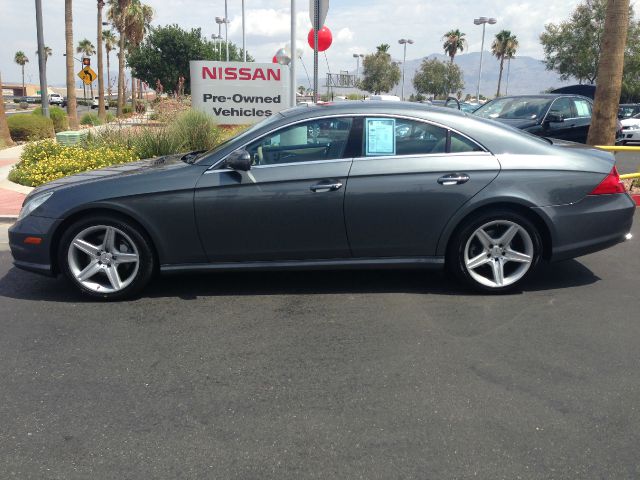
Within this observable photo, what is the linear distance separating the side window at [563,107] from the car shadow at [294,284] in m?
7.11

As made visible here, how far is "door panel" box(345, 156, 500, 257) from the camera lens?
4.85 m

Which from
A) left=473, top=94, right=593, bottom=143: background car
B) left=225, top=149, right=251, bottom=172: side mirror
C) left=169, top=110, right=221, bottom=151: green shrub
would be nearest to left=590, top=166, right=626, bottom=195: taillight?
left=225, top=149, right=251, bottom=172: side mirror

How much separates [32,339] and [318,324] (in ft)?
6.51

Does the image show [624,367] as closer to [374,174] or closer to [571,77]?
[374,174]

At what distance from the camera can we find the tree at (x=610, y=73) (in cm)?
917

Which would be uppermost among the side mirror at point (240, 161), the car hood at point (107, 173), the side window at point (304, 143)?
the side window at point (304, 143)

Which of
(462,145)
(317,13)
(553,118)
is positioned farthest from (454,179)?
(553,118)

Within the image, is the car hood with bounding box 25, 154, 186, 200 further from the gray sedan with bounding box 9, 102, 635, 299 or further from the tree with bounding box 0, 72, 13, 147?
the tree with bounding box 0, 72, 13, 147

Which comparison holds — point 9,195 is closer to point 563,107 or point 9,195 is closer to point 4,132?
point 4,132

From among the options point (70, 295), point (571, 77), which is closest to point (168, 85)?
point (571, 77)

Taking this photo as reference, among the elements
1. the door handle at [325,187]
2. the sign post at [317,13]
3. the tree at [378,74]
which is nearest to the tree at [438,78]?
the tree at [378,74]

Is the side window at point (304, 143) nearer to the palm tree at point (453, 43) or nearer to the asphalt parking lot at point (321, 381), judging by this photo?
the asphalt parking lot at point (321, 381)

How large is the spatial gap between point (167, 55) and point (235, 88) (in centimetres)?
3163

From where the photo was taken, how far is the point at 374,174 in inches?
191
